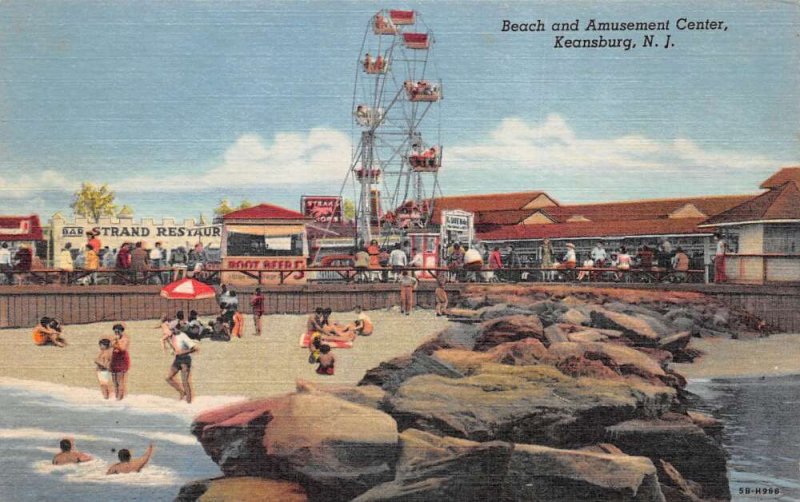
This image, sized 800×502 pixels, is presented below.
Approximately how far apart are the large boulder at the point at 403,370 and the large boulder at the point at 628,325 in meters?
1.43

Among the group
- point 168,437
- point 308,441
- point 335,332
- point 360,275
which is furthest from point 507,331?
point 168,437

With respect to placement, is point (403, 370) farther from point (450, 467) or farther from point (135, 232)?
point (135, 232)

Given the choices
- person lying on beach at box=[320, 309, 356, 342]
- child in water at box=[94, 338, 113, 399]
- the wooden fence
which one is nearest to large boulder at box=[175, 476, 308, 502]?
child in water at box=[94, 338, 113, 399]

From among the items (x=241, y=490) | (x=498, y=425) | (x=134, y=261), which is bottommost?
(x=241, y=490)

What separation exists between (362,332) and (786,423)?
360cm

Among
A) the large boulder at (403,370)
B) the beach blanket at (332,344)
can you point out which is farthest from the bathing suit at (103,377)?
the large boulder at (403,370)

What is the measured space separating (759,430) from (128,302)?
533cm

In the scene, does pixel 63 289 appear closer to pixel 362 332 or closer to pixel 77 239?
pixel 77 239

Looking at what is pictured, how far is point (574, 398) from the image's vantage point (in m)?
5.79

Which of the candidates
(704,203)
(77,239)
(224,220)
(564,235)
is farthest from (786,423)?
(77,239)

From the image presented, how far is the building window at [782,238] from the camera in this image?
6.38 m

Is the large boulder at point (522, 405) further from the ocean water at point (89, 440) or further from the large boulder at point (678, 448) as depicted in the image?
the ocean water at point (89, 440)

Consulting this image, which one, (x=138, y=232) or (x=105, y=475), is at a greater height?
(x=138, y=232)

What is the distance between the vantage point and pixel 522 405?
5680 mm
